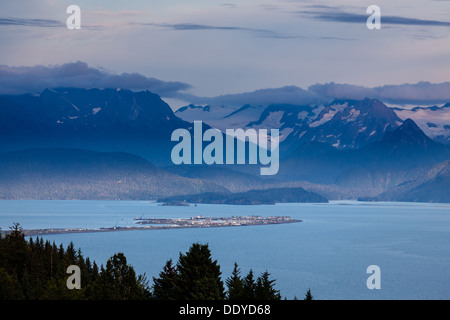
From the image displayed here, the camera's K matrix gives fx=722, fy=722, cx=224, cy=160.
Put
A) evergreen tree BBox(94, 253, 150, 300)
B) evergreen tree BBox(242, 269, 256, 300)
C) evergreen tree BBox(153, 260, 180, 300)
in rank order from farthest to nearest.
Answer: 1. evergreen tree BBox(94, 253, 150, 300)
2. evergreen tree BBox(153, 260, 180, 300)
3. evergreen tree BBox(242, 269, 256, 300)

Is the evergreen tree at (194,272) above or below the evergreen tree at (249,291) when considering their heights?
above

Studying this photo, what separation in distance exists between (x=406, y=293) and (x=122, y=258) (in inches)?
2992

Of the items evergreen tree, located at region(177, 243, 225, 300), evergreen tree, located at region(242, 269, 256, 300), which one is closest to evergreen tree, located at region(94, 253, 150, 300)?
evergreen tree, located at region(177, 243, 225, 300)


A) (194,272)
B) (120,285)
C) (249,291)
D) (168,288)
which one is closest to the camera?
(249,291)

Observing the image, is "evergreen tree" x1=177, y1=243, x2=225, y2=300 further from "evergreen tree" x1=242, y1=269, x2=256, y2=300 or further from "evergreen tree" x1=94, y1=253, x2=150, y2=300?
"evergreen tree" x1=94, y1=253, x2=150, y2=300

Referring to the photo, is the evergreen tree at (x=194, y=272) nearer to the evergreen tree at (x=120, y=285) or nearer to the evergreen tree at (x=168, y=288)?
the evergreen tree at (x=168, y=288)

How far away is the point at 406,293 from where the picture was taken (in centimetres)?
12706

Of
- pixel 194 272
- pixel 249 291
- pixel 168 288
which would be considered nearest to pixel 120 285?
pixel 168 288

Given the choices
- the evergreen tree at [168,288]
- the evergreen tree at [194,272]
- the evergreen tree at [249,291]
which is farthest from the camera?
the evergreen tree at [168,288]

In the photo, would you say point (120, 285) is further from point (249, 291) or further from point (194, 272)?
point (249, 291)

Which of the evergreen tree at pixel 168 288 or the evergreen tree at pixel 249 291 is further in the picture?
the evergreen tree at pixel 168 288

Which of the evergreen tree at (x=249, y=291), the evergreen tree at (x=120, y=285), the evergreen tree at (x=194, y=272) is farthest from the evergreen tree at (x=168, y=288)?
the evergreen tree at (x=249, y=291)
